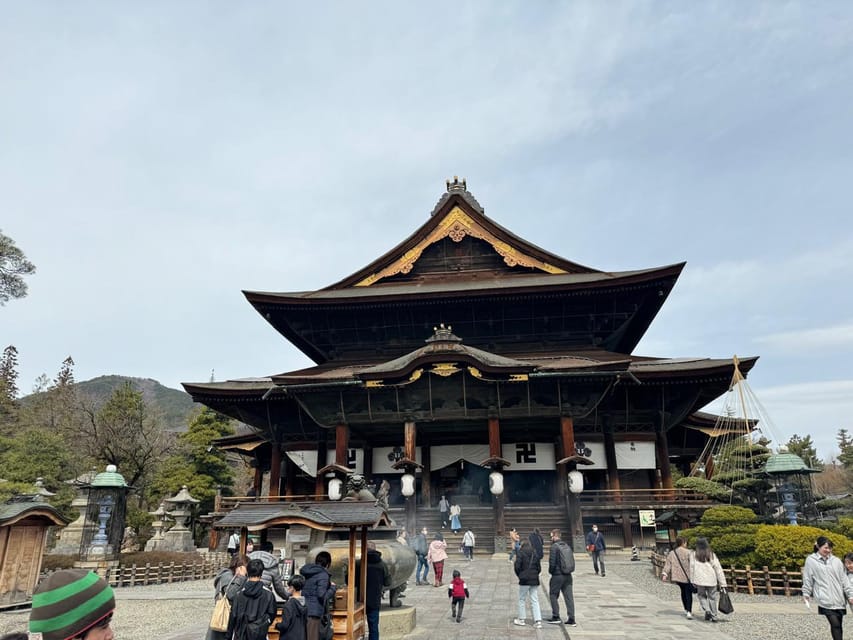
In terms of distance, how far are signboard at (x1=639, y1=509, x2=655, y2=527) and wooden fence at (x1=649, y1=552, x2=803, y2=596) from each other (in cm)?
589

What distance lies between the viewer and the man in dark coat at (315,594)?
252 inches

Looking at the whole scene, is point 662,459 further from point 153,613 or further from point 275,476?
point 153,613

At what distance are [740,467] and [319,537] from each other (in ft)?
52.5

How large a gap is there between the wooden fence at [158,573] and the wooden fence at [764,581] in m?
16.2

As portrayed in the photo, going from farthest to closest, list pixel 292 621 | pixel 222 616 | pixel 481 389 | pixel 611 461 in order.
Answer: pixel 611 461
pixel 481 389
pixel 222 616
pixel 292 621

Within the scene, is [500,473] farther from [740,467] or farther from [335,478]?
[740,467]

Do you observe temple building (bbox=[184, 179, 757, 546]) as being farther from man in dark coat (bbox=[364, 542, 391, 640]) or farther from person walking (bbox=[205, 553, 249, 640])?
person walking (bbox=[205, 553, 249, 640])

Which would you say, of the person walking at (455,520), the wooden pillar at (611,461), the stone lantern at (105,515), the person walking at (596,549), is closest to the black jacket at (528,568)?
the person walking at (596,549)

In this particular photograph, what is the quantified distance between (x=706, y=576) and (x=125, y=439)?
1442 inches

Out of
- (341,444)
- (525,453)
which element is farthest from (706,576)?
(341,444)

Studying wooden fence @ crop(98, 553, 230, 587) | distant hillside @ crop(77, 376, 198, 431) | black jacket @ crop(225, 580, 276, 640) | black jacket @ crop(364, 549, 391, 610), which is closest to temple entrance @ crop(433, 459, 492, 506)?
wooden fence @ crop(98, 553, 230, 587)

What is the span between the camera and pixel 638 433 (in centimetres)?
2309

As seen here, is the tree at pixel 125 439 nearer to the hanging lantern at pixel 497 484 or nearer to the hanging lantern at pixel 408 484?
the hanging lantern at pixel 408 484

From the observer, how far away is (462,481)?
24734 millimetres
